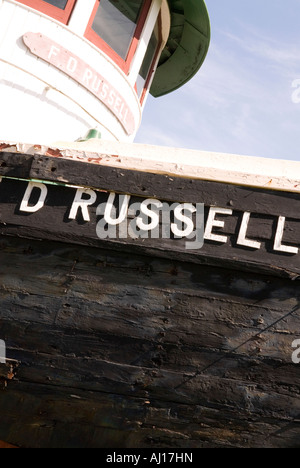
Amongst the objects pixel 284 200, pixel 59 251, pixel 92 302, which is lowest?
pixel 92 302

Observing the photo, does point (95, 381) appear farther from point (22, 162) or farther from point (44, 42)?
point (44, 42)

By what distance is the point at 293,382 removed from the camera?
280cm

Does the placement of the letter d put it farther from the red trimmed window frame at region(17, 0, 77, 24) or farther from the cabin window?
the cabin window

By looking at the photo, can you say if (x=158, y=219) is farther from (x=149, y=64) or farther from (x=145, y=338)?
(x=149, y=64)

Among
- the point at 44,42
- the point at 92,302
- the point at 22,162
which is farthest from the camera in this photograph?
the point at 44,42

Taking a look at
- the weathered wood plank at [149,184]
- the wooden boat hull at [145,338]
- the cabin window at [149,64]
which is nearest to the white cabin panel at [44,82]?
the cabin window at [149,64]

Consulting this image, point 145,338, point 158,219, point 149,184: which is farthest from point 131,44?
point 145,338

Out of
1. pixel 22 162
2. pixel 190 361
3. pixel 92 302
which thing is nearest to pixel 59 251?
pixel 92 302

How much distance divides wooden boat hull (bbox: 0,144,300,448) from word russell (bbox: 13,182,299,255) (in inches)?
1.5

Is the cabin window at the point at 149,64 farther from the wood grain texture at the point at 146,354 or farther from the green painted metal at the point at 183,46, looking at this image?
the wood grain texture at the point at 146,354

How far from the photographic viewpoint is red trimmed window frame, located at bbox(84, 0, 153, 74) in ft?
19.4

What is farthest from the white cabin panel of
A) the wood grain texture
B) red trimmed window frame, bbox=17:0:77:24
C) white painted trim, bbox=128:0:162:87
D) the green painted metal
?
the wood grain texture

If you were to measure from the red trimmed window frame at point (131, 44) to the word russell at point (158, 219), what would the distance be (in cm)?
337

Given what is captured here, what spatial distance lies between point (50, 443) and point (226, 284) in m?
1.32
